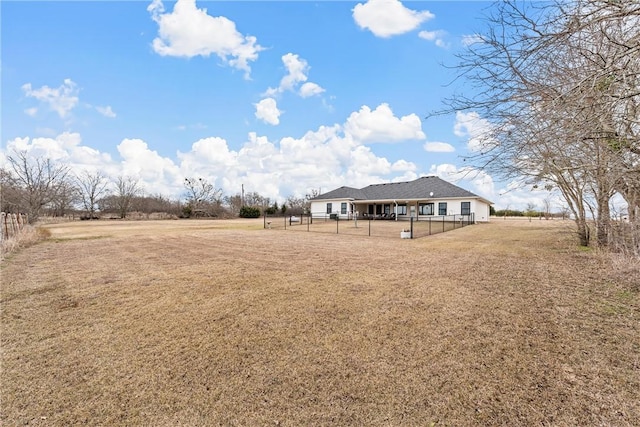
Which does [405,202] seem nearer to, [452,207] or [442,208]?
[442,208]

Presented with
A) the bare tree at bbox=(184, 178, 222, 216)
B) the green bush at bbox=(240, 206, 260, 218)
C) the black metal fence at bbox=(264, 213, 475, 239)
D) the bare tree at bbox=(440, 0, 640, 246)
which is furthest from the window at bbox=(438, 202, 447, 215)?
the bare tree at bbox=(184, 178, 222, 216)

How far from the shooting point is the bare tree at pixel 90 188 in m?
42.0

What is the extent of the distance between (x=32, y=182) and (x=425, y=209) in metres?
37.0

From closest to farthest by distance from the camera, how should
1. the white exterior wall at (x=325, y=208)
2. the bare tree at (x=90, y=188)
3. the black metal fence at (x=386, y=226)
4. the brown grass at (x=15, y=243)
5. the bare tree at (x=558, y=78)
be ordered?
the bare tree at (x=558, y=78), the brown grass at (x=15, y=243), the black metal fence at (x=386, y=226), the white exterior wall at (x=325, y=208), the bare tree at (x=90, y=188)

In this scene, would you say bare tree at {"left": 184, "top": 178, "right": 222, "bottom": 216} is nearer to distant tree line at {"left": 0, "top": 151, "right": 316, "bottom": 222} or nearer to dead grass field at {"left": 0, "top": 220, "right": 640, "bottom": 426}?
distant tree line at {"left": 0, "top": 151, "right": 316, "bottom": 222}

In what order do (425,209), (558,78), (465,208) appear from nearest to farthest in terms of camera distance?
(558,78) → (465,208) → (425,209)

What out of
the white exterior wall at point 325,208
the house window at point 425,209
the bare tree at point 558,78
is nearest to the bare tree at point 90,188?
the white exterior wall at point 325,208

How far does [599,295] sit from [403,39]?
327 inches

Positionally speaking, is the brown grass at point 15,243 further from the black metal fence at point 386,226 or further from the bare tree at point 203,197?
the bare tree at point 203,197

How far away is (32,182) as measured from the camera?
27.1 m

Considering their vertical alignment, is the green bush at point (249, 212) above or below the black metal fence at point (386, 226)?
above

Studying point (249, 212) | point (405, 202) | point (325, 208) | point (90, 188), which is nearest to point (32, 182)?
point (90, 188)

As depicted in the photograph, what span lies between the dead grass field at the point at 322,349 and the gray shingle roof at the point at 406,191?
74.5 feet

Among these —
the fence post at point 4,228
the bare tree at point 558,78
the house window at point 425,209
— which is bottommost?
the fence post at point 4,228
